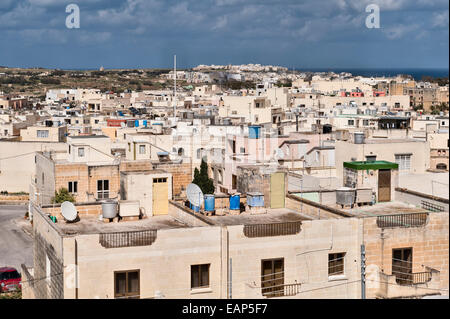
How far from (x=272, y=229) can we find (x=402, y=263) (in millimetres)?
1739

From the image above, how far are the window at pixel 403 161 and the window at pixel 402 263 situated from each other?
221 inches

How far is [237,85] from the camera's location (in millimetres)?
84750

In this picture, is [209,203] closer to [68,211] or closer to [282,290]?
[68,211]

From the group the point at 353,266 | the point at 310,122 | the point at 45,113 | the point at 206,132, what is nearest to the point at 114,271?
the point at 353,266

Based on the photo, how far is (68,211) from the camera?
10.6 metres

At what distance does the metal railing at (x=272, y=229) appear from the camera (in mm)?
9266

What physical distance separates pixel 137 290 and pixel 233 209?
291cm

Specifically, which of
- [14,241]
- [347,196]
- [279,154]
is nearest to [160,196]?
[347,196]

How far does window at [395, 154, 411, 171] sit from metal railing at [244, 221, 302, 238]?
6.34m

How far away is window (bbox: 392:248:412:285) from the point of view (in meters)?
9.66

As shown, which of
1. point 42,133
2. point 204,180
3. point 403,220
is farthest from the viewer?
point 42,133

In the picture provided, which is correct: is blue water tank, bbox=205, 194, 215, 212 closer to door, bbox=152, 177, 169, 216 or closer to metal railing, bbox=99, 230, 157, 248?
door, bbox=152, 177, 169, 216

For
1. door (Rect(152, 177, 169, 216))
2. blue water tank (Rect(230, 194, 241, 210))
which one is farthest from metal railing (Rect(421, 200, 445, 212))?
door (Rect(152, 177, 169, 216))

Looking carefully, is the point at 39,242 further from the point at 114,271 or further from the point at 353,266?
the point at 353,266
